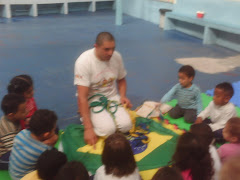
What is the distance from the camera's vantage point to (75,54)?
5.34 m

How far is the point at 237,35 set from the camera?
5.75m

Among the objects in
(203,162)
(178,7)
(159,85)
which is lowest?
(159,85)

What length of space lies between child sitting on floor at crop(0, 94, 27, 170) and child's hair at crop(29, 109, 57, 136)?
1.02ft

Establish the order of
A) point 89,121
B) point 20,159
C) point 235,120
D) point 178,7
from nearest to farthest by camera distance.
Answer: point 20,159, point 235,120, point 89,121, point 178,7

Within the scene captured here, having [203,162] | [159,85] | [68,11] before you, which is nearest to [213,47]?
[159,85]

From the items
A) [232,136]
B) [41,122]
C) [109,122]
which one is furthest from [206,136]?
[41,122]

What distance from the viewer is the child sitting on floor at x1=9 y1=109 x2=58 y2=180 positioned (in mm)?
1988

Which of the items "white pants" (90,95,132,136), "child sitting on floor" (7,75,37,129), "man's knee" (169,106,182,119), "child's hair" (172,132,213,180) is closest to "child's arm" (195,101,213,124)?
"man's knee" (169,106,182,119)

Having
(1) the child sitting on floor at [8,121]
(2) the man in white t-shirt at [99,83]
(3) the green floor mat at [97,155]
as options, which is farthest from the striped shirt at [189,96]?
(1) the child sitting on floor at [8,121]

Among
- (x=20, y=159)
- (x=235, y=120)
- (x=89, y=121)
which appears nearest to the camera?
(x=20, y=159)

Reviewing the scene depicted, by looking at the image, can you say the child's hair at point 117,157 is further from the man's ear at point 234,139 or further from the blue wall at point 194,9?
the blue wall at point 194,9

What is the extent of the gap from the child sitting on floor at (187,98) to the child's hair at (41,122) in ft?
5.01

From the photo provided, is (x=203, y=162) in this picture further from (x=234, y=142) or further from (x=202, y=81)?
(x=202, y=81)

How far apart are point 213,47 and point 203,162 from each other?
188 inches
